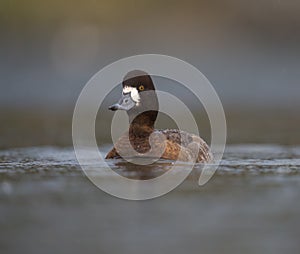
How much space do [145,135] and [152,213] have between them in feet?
8.40

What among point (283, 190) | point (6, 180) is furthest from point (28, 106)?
point (283, 190)

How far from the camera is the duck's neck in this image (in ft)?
30.2

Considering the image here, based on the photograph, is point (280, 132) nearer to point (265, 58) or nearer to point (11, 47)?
point (265, 58)

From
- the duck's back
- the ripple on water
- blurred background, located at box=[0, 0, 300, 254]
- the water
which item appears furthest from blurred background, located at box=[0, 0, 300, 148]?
the water

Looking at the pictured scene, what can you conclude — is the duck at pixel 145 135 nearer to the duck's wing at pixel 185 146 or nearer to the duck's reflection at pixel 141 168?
the duck's wing at pixel 185 146

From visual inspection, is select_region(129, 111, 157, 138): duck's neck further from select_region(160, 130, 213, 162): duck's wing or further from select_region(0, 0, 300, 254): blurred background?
select_region(0, 0, 300, 254): blurred background

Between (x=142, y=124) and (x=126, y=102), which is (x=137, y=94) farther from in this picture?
(x=142, y=124)

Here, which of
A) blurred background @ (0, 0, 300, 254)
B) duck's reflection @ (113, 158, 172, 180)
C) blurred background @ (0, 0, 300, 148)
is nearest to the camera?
blurred background @ (0, 0, 300, 254)

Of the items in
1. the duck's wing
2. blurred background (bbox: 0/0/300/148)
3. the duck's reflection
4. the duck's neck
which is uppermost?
blurred background (bbox: 0/0/300/148)

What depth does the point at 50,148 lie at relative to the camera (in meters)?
11.0

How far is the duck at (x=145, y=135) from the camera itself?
894 centimetres

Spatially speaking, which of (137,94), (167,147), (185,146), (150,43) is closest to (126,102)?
(137,94)

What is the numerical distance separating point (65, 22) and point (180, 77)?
2.94m

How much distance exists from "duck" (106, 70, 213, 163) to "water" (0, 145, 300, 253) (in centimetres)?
23
